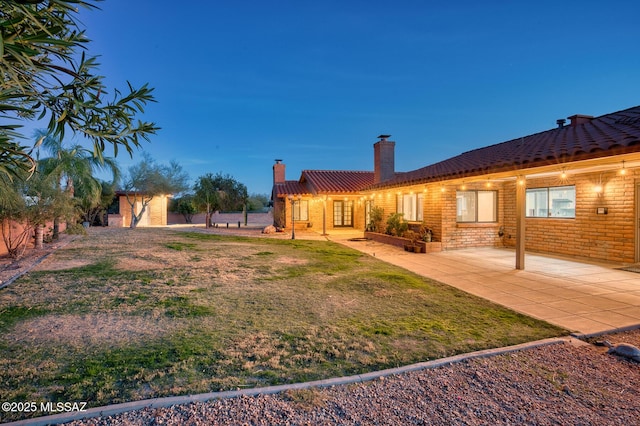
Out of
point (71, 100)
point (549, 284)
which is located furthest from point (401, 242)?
point (71, 100)

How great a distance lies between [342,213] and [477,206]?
10676 millimetres

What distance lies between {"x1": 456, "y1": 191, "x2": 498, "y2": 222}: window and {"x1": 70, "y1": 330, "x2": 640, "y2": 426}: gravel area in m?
9.44

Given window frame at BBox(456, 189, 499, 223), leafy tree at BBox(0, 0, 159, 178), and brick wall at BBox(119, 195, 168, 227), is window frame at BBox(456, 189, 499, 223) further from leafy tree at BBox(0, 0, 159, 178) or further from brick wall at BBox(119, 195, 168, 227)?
brick wall at BBox(119, 195, 168, 227)

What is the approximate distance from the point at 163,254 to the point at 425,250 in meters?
8.88

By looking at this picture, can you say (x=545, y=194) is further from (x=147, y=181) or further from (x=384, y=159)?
(x=147, y=181)

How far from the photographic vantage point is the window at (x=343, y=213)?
22.0 meters

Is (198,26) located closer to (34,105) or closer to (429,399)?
(34,105)

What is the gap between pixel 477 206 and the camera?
12422 mm

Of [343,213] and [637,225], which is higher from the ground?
[343,213]

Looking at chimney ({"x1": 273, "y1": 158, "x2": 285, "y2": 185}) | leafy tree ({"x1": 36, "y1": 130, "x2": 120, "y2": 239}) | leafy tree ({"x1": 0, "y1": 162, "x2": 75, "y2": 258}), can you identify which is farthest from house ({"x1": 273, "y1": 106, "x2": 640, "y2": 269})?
leafy tree ({"x1": 36, "y1": 130, "x2": 120, "y2": 239})

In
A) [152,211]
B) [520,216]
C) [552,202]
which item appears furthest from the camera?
[152,211]

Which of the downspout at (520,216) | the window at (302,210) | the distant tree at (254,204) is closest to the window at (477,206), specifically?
the downspout at (520,216)

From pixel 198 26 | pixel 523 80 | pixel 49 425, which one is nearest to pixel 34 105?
pixel 49 425

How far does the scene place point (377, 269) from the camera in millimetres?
8461
